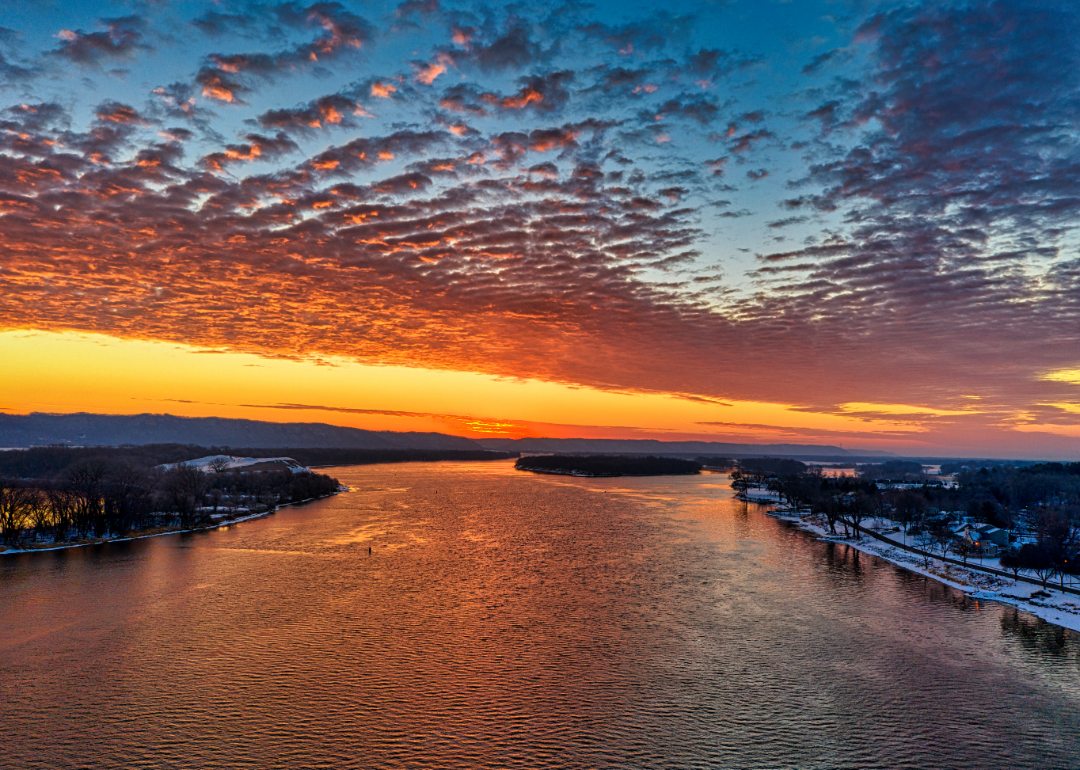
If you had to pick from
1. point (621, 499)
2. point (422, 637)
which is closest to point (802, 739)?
point (422, 637)

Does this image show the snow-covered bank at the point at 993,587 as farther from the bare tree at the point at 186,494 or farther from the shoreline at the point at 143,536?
the bare tree at the point at 186,494

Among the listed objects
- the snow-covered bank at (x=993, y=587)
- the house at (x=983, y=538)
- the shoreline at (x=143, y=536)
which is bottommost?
the shoreline at (x=143, y=536)

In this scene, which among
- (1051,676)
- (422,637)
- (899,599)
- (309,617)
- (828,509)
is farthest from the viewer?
(828,509)

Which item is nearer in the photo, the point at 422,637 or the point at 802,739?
the point at 802,739

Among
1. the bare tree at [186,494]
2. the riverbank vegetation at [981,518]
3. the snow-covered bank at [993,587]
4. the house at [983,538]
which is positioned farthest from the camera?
the bare tree at [186,494]

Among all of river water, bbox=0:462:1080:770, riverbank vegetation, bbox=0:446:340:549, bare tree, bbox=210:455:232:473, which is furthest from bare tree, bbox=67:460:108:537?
bare tree, bbox=210:455:232:473

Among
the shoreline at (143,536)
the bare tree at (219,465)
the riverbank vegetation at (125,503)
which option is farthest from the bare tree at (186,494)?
the bare tree at (219,465)

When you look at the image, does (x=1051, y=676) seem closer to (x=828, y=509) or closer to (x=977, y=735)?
(x=977, y=735)
